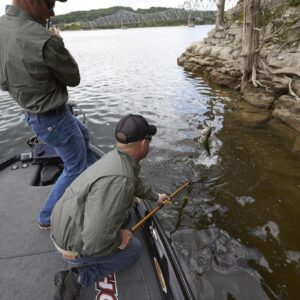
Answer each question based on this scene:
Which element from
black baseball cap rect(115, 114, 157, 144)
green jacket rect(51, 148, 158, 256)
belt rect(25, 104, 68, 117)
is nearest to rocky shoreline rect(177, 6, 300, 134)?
black baseball cap rect(115, 114, 157, 144)

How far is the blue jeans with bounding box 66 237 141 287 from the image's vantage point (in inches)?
121

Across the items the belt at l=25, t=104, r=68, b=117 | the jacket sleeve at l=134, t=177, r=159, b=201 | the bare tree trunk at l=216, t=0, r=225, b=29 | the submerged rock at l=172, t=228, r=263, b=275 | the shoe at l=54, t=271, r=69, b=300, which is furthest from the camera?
the bare tree trunk at l=216, t=0, r=225, b=29

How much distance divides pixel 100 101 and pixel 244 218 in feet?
36.0

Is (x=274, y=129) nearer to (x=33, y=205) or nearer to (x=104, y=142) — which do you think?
(x=104, y=142)

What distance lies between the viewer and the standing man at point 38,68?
9.68 ft

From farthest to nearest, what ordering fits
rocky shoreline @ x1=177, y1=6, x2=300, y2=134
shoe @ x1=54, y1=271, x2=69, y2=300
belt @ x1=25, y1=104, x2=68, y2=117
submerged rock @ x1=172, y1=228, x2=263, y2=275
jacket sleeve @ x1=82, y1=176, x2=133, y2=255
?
1. rocky shoreline @ x1=177, y1=6, x2=300, y2=134
2. submerged rock @ x1=172, y1=228, x2=263, y2=275
3. belt @ x1=25, y1=104, x2=68, y2=117
4. shoe @ x1=54, y1=271, x2=69, y2=300
5. jacket sleeve @ x1=82, y1=176, x2=133, y2=255

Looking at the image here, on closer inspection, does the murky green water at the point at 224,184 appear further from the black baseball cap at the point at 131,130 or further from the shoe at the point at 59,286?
the black baseball cap at the point at 131,130

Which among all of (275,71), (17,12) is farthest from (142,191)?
(275,71)

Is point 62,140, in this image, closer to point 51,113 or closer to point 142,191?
point 51,113

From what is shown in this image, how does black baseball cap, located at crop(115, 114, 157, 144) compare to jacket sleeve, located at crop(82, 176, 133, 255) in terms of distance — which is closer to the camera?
jacket sleeve, located at crop(82, 176, 133, 255)

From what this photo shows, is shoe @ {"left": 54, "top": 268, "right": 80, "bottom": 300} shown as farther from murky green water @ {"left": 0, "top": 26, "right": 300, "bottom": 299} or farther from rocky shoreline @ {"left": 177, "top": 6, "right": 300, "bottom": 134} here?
rocky shoreline @ {"left": 177, "top": 6, "right": 300, "bottom": 134}

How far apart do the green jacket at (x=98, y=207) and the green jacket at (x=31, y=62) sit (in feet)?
3.77

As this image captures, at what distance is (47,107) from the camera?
10.9 ft

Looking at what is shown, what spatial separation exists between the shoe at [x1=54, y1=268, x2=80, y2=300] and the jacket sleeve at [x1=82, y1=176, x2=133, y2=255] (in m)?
0.59
